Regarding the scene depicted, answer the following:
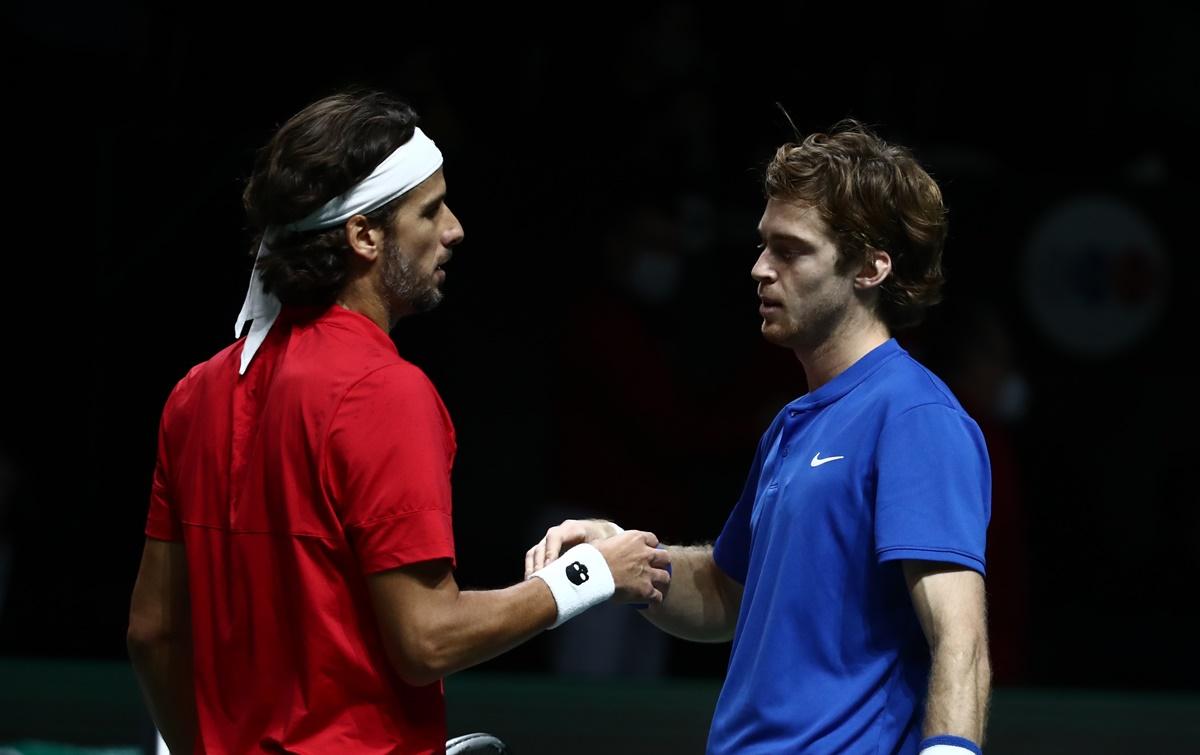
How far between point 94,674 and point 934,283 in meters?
3.39

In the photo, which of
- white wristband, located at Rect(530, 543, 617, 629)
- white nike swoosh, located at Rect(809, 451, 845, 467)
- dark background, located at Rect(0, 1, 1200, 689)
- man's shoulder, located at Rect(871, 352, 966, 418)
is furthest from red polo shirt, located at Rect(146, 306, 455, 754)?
dark background, located at Rect(0, 1, 1200, 689)

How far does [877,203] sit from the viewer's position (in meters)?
2.71

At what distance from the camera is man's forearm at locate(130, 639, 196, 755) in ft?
8.75

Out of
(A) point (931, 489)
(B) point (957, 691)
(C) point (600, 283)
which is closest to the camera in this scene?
(B) point (957, 691)

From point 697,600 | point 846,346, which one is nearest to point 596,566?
point 697,600

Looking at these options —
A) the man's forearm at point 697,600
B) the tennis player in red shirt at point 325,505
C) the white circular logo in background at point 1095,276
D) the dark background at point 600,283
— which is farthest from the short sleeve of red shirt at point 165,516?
the white circular logo in background at point 1095,276

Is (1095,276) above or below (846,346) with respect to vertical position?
below

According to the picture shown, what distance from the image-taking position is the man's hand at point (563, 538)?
2.81 meters

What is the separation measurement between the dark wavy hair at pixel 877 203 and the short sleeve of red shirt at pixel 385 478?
2.55 feet

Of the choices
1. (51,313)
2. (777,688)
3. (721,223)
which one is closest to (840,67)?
(721,223)

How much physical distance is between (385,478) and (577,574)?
43 cm

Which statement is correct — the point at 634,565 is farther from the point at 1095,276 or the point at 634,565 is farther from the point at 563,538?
the point at 1095,276

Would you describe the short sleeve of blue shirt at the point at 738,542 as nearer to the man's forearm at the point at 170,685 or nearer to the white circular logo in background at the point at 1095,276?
the man's forearm at the point at 170,685

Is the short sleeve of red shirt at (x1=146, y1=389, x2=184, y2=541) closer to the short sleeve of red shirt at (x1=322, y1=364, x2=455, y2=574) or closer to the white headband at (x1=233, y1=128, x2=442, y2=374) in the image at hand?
the white headband at (x1=233, y1=128, x2=442, y2=374)
